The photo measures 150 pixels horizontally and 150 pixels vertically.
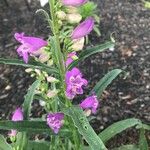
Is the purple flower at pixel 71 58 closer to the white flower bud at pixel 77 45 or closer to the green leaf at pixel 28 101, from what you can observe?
the white flower bud at pixel 77 45

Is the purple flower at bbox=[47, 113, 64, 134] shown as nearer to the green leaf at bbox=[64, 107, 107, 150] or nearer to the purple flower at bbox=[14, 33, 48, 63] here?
the green leaf at bbox=[64, 107, 107, 150]

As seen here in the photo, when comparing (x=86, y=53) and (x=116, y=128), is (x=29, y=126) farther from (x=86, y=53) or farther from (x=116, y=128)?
(x=116, y=128)

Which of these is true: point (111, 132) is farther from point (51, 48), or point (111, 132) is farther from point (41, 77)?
point (51, 48)

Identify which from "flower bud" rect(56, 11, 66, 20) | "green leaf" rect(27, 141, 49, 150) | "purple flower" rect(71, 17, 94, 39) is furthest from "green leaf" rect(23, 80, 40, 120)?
"flower bud" rect(56, 11, 66, 20)

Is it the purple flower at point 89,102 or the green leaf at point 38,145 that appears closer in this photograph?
the purple flower at point 89,102

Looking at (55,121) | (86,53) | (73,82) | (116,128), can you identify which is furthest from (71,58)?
(116,128)

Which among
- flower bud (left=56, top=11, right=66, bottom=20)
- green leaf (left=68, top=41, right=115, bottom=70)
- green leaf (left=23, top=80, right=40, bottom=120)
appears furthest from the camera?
green leaf (left=23, top=80, right=40, bottom=120)

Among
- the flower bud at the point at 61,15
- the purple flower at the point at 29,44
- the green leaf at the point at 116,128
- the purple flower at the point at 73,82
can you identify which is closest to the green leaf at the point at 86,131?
the purple flower at the point at 73,82
